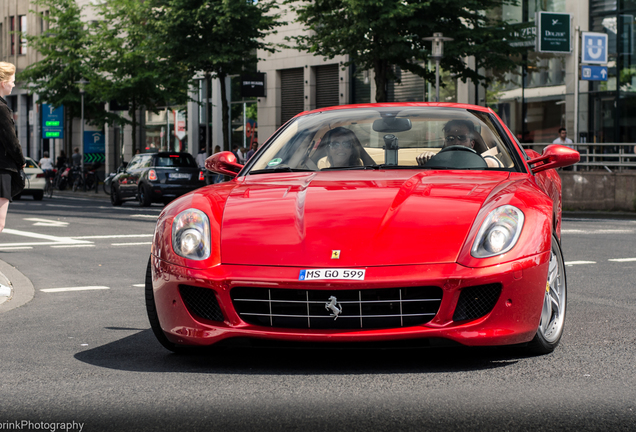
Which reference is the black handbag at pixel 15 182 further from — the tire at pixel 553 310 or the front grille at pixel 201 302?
the tire at pixel 553 310

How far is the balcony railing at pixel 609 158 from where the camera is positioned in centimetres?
2130

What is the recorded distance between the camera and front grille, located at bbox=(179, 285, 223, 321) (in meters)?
4.47

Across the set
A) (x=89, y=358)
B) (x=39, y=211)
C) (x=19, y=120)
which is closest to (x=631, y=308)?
(x=89, y=358)

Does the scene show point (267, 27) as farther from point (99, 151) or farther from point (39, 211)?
point (99, 151)

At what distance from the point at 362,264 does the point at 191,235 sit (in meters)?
0.88

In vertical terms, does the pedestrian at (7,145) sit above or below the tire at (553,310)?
above

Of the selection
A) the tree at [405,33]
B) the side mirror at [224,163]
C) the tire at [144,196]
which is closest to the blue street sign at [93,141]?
the tire at [144,196]

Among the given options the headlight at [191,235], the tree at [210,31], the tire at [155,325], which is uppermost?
the tree at [210,31]

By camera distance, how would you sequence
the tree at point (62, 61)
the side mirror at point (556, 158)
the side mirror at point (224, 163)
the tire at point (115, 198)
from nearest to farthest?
1. the side mirror at point (556, 158)
2. the side mirror at point (224, 163)
3. the tire at point (115, 198)
4. the tree at point (62, 61)

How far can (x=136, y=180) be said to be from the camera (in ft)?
83.1

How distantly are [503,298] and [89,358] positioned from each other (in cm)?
215

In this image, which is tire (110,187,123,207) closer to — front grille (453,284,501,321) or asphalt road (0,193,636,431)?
asphalt road (0,193,636,431)

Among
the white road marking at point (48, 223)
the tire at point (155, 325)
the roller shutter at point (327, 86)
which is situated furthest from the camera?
the roller shutter at point (327, 86)

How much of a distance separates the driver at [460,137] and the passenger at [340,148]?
1.30ft
